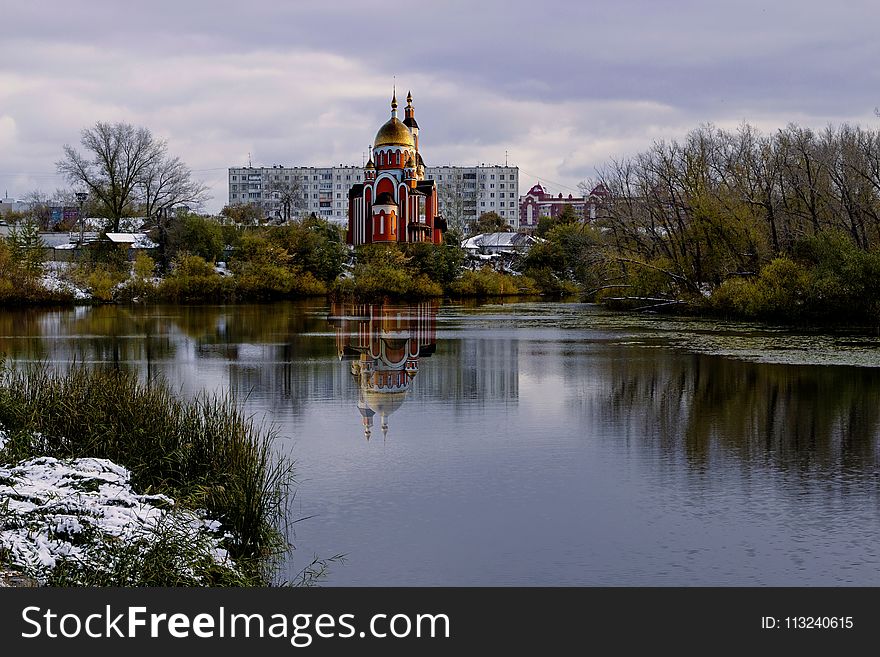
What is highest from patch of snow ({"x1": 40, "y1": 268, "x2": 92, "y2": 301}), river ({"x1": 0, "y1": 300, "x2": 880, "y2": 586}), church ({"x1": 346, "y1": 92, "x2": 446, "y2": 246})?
church ({"x1": 346, "y1": 92, "x2": 446, "y2": 246})

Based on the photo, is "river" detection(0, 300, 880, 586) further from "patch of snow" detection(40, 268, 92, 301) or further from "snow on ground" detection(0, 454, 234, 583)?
"patch of snow" detection(40, 268, 92, 301)

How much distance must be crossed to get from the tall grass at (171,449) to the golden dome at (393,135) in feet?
192

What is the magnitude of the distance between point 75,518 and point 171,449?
102 inches

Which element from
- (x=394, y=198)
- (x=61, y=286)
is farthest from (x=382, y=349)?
(x=394, y=198)

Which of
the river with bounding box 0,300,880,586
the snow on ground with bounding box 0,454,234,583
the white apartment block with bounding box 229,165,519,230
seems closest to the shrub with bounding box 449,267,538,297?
the river with bounding box 0,300,880,586

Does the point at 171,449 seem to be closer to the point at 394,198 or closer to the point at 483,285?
the point at 483,285

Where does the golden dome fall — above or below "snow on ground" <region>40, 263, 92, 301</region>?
above

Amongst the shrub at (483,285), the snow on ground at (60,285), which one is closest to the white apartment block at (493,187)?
the shrub at (483,285)

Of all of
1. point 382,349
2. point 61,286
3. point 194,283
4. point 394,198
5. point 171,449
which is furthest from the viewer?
point 394,198

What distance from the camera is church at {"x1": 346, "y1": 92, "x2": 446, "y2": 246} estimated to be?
67875mm

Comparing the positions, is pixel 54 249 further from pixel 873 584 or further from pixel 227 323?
pixel 873 584

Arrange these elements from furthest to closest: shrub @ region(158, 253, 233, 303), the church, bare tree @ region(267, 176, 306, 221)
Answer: bare tree @ region(267, 176, 306, 221)
the church
shrub @ region(158, 253, 233, 303)

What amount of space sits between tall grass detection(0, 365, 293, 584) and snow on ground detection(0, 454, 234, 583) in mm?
294

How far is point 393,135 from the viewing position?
6938 cm
